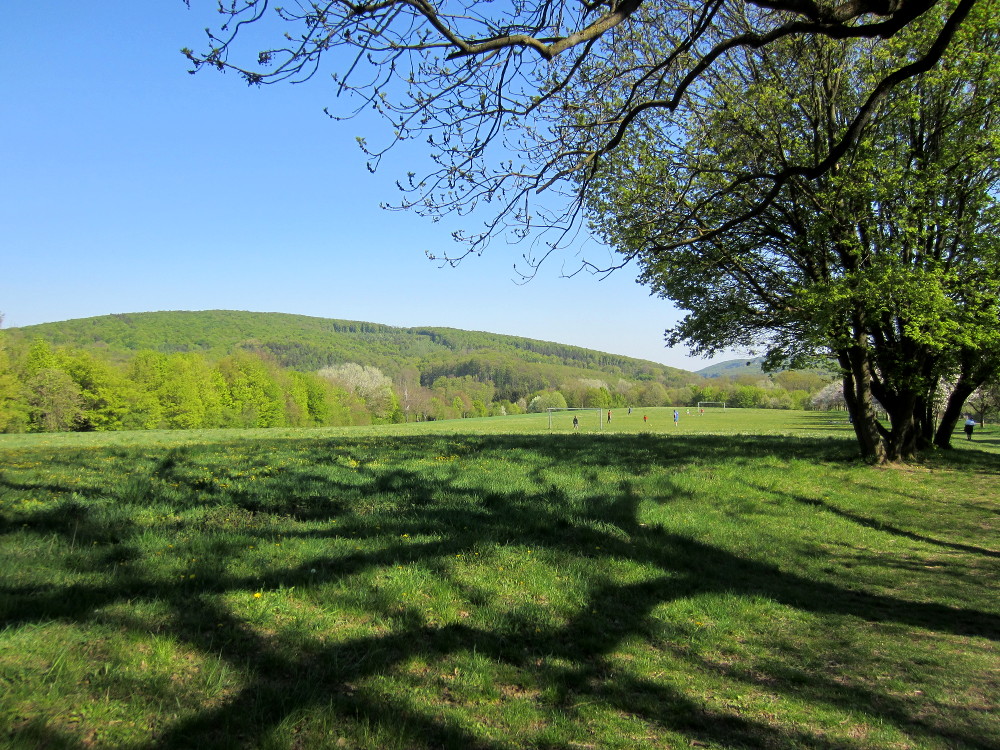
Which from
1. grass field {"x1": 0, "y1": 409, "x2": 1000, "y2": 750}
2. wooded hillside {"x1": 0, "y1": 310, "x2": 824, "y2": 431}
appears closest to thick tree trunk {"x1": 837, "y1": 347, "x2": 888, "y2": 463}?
grass field {"x1": 0, "y1": 409, "x2": 1000, "y2": 750}

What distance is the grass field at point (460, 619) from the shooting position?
335 centimetres

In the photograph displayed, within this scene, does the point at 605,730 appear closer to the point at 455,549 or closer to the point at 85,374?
the point at 455,549

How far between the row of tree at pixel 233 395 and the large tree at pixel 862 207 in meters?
3.88

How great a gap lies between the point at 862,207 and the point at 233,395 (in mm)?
82348

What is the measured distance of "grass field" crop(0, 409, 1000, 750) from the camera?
132 inches

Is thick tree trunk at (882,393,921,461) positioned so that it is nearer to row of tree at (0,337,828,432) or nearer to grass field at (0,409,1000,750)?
row of tree at (0,337,828,432)

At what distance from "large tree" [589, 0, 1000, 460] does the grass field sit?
656 centimetres

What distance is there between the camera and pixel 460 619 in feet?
16.2

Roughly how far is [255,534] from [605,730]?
171 inches

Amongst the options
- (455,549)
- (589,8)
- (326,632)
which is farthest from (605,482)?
(589,8)

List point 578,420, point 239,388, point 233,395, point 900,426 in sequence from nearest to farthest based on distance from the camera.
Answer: point 900,426, point 233,395, point 239,388, point 578,420

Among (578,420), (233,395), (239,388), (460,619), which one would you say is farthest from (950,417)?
(233,395)

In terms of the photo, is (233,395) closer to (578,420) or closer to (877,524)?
(578,420)

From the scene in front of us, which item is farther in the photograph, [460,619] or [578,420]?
[578,420]
